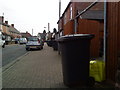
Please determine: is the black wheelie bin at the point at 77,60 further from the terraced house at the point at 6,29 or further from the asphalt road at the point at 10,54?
the terraced house at the point at 6,29

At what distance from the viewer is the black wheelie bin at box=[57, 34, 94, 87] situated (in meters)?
4.77

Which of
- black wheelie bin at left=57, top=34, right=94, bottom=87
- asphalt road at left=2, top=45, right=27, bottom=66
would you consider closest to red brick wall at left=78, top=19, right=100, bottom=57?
asphalt road at left=2, top=45, right=27, bottom=66

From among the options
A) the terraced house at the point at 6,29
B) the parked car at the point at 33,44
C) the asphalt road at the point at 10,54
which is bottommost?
the asphalt road at the point at 10,54

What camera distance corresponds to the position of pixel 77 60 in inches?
187

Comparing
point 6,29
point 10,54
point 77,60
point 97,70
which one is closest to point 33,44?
point 10,54

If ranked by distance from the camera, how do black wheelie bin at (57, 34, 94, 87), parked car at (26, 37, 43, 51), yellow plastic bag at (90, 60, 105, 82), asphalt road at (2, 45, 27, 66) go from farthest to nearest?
parked car at (26, 37, 43, 51) → asphalt road at (2, 45, 27, 66) → yellow plastic bag at (90, 60, 105, 82) → black wheelie bin at (57, 34, 94, 87)

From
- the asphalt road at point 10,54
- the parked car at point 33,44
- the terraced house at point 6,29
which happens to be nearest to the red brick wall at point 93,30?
the asphalt road at point 10,54

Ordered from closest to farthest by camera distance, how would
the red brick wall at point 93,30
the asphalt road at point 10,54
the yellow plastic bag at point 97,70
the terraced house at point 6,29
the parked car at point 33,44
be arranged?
the yellow plastic bag at point 97,70
the asphalt road at point 10,54
the red brick wall at point 93,30
the parked car at point 33,44
the terraced house at point 6,29

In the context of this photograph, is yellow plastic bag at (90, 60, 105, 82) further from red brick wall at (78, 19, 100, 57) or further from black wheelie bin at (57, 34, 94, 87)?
red brick wall at (78, 19, 100, 57)

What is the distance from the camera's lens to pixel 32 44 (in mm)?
22031

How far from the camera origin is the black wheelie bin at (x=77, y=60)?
477 cm

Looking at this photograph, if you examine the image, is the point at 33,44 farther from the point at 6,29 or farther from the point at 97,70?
the point at 6,29

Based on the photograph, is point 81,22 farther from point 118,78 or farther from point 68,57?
point 118,78

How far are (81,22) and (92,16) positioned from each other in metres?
4.68
